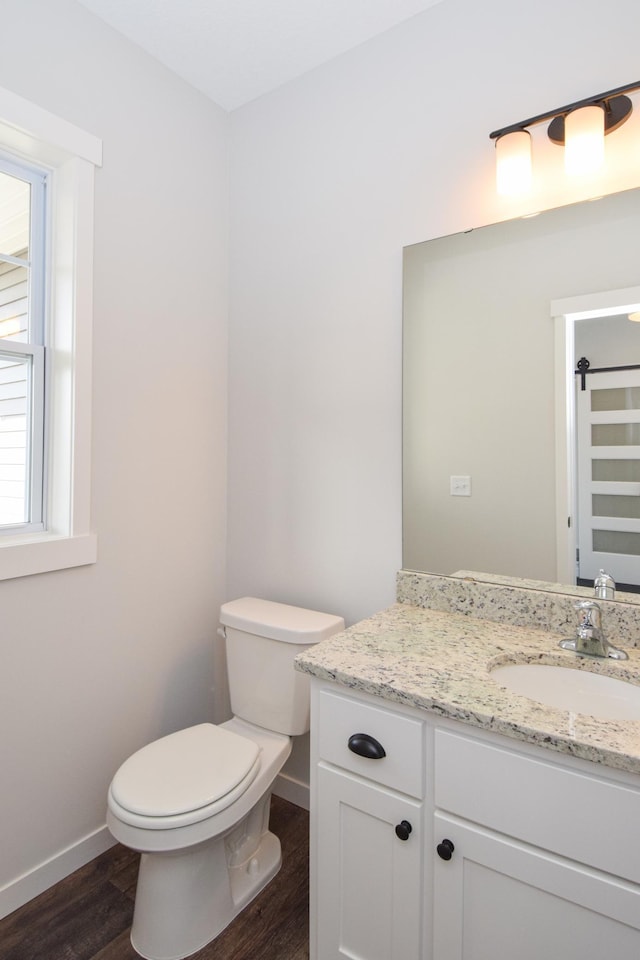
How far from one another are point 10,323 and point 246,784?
1.56 meters

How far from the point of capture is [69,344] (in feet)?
5.17

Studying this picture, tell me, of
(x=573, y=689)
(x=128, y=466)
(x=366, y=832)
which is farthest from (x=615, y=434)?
(x=128, y=466)

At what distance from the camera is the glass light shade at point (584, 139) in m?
1.23

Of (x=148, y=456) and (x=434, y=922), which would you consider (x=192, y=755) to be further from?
(x=148, y=456)

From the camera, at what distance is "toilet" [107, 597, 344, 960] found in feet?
4.05

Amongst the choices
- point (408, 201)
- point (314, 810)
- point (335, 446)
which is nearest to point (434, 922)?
point (314, 810)

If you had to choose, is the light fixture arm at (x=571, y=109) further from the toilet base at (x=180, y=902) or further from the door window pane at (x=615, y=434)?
the toilet base at (x=180, y=902)

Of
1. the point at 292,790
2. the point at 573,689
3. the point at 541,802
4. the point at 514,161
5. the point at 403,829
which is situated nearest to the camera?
the point at 541,802

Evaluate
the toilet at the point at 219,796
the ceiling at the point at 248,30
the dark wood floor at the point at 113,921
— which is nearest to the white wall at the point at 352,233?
the ceiling at the point at 248,30

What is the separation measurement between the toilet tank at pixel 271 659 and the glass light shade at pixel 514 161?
1.40 metres

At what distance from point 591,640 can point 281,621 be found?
91 centimetres

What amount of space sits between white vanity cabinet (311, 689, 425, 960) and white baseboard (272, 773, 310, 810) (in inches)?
27.0

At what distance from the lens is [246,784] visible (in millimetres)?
1348

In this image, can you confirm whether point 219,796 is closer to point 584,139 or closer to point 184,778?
point 184,778
